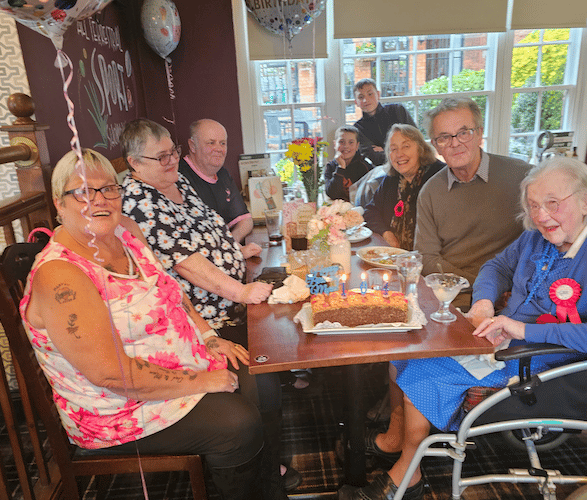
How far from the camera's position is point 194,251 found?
1771mm

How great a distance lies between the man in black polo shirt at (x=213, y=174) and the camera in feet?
8.10

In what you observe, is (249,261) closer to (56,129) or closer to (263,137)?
(56,129)

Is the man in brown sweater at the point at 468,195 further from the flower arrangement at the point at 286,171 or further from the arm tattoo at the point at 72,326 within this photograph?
the flower arrangement at the point at 286,171

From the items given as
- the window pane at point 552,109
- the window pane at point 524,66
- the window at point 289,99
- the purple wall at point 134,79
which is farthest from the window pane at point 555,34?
the purple wall at point 134,79

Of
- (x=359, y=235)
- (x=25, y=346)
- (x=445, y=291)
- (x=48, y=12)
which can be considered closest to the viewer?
(x=48, y=12)

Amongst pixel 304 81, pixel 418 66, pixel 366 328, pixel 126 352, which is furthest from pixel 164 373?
pixel 418 66

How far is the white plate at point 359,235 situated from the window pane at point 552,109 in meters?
3.41

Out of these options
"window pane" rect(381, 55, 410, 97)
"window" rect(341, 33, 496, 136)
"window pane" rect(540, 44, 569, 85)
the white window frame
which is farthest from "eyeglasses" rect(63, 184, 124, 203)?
"window pane" rect(540, 44, 569, 85)

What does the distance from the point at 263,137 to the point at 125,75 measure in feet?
4.45

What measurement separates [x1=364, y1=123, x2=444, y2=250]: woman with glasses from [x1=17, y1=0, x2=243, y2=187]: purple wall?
176 cm

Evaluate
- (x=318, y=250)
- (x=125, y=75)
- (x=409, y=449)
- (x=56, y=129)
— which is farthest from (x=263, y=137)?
(x=409, y=449)

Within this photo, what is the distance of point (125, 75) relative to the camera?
355cm

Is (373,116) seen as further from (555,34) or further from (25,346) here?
(25,346)

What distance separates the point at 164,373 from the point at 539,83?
4.80 m
